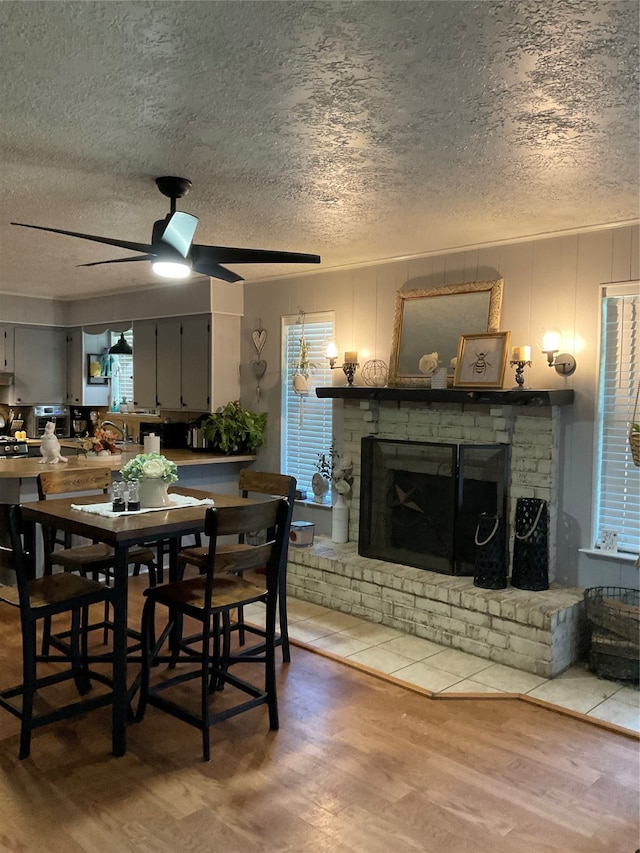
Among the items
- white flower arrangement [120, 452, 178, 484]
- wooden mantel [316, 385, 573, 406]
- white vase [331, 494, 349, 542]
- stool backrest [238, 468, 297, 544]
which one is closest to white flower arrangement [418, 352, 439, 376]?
wooden mantel [316, 385, 573, 406]

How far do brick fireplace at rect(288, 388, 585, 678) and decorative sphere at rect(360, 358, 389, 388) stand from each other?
0.16 meters

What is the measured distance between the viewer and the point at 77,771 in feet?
9.11

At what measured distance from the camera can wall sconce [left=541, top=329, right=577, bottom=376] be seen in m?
4.18

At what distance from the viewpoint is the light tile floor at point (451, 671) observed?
3.51m

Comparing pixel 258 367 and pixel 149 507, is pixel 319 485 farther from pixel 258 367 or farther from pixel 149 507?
pixel 149 507

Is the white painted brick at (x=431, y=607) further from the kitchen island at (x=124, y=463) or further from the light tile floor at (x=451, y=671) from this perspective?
the kitchen island at (x=124, y=463)

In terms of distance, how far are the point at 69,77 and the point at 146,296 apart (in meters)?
4.78

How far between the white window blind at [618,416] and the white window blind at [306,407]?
2.27 metres

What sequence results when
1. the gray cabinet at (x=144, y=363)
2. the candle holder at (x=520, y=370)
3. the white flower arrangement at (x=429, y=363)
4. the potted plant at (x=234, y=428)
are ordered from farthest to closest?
the gray cabinet at (x=144, y=363), the potted plant at (x=234, y=428), the white flower arrangement at (x=429, y=363), the candle holder at (x=520, y=370)

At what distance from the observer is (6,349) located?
7.60 metres

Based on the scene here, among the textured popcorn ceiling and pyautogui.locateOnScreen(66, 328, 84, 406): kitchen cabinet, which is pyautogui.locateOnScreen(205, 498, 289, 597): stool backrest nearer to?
the textured popcorn ceiling

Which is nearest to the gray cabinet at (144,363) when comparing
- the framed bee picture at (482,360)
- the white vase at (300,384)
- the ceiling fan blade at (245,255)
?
the white vase at (300,384)

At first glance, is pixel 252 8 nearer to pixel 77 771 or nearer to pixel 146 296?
pixel 77 771

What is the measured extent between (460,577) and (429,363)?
1484 mm
